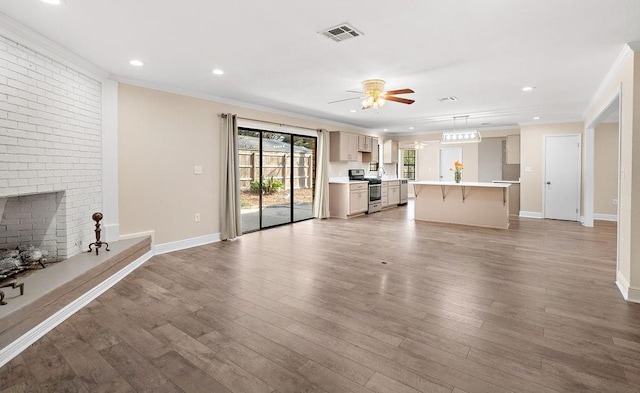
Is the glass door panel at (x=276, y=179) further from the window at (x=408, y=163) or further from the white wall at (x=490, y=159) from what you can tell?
the white wall at (x=490, y=159)

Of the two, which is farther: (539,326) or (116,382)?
(539,326)

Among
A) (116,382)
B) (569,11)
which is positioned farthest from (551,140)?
(116,382)

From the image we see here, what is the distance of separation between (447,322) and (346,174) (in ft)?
22.0

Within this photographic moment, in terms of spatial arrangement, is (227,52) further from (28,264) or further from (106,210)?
(28,264)

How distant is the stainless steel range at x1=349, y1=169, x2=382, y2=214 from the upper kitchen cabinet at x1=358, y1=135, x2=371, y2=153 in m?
0.63

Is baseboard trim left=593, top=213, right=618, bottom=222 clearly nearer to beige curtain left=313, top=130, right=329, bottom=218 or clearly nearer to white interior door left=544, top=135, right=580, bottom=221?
white interior door left=544, top=135, right=580, bottom=221

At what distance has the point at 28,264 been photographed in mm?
3180

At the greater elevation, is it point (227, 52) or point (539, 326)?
point (227, 52)

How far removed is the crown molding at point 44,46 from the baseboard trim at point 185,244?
8.00ft

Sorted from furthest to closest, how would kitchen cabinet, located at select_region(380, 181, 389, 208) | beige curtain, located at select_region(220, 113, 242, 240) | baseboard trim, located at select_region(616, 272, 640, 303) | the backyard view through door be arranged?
kitchen cabinet, located at select_region(380, 181, 389, 208) < the backyard view through door < beige curtain, located at select_region(220, 113, 242, 240) < baseboard trim, located at select_region(616, 272, 640, 303)

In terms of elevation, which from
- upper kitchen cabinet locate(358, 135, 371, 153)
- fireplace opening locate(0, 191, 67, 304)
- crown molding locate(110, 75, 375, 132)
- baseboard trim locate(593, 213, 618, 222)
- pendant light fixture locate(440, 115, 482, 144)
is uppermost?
crown molding locate(110, 75, 375, 132)

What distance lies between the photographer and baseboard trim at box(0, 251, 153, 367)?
2.15 metres

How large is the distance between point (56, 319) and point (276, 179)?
4675mm

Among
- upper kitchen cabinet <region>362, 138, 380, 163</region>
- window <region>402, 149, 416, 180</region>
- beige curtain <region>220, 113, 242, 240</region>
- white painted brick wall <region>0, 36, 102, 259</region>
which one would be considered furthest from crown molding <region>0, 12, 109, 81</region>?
window <region>402, 149, 416, 180</region>
